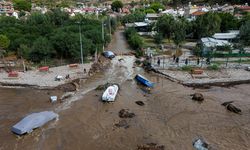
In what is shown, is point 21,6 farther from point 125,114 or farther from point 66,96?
point 125,114

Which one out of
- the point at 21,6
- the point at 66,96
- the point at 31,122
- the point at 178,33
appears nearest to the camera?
the point at 31,122

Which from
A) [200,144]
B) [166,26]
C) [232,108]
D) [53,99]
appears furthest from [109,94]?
[166,26]

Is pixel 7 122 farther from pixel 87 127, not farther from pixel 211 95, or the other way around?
pixel 211 95

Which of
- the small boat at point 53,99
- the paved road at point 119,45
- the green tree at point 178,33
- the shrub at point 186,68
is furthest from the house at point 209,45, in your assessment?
the small boat at point 53,99

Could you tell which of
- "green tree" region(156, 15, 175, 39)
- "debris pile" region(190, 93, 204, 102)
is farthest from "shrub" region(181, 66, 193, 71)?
"green tree" region(156, 15, 175, 39)

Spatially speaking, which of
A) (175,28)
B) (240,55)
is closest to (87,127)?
(240,55)
